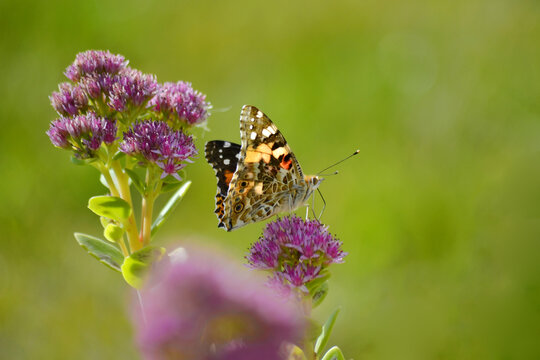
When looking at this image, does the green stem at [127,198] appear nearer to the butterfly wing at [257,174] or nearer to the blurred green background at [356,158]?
the butterfly wing at [257,174]

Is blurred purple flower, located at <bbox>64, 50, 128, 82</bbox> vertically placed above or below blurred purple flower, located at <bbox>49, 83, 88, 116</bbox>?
above

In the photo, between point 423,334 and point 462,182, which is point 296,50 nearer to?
point 462,182

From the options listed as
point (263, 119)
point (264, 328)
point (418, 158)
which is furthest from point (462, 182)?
point (264, 328)

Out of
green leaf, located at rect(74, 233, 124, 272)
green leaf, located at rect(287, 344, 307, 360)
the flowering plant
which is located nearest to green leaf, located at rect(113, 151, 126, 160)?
the flowering plant

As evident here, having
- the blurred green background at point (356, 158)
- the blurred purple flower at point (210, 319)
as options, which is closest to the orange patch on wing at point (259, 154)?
the blurred green background at point (356, 158)

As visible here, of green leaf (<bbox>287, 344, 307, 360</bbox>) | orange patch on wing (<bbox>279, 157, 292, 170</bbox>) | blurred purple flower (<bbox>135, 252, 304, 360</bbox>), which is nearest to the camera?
blurred purple flower (<bbox>135, 252, 304, 360</bbox>)

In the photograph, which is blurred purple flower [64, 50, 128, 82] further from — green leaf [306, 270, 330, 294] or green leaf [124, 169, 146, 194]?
green leaf [306, 270, 330, 294]
